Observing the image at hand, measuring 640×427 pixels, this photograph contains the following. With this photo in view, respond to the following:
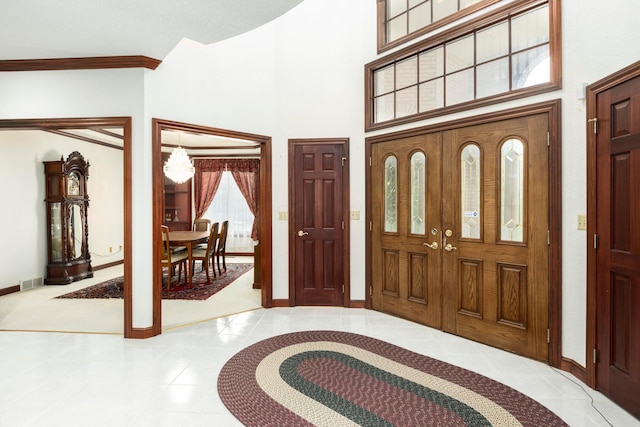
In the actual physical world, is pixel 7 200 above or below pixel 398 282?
above

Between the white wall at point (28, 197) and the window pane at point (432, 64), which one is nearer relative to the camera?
the window pane at point (432, 64)

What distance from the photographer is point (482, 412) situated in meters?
2.09

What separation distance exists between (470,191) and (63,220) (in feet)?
19.7

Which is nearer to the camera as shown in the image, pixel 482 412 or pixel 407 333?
pixel 482 412

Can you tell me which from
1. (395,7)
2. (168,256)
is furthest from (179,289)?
(395,7)

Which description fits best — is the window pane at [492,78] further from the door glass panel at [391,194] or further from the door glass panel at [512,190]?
the door glass panel at [391,194]

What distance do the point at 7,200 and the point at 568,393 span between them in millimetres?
6859

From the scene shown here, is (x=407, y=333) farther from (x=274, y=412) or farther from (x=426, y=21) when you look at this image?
(x=426, y=21)

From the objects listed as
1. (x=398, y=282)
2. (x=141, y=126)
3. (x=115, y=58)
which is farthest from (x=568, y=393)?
(x=115, y=58)

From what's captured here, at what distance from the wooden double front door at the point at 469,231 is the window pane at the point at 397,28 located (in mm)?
1201

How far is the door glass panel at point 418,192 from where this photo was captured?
11.9 ft

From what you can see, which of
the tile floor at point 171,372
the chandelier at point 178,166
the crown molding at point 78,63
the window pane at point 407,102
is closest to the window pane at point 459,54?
the window pane at point 407,102

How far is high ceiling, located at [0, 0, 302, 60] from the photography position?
238cm

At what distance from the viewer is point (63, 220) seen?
5.61 metres
